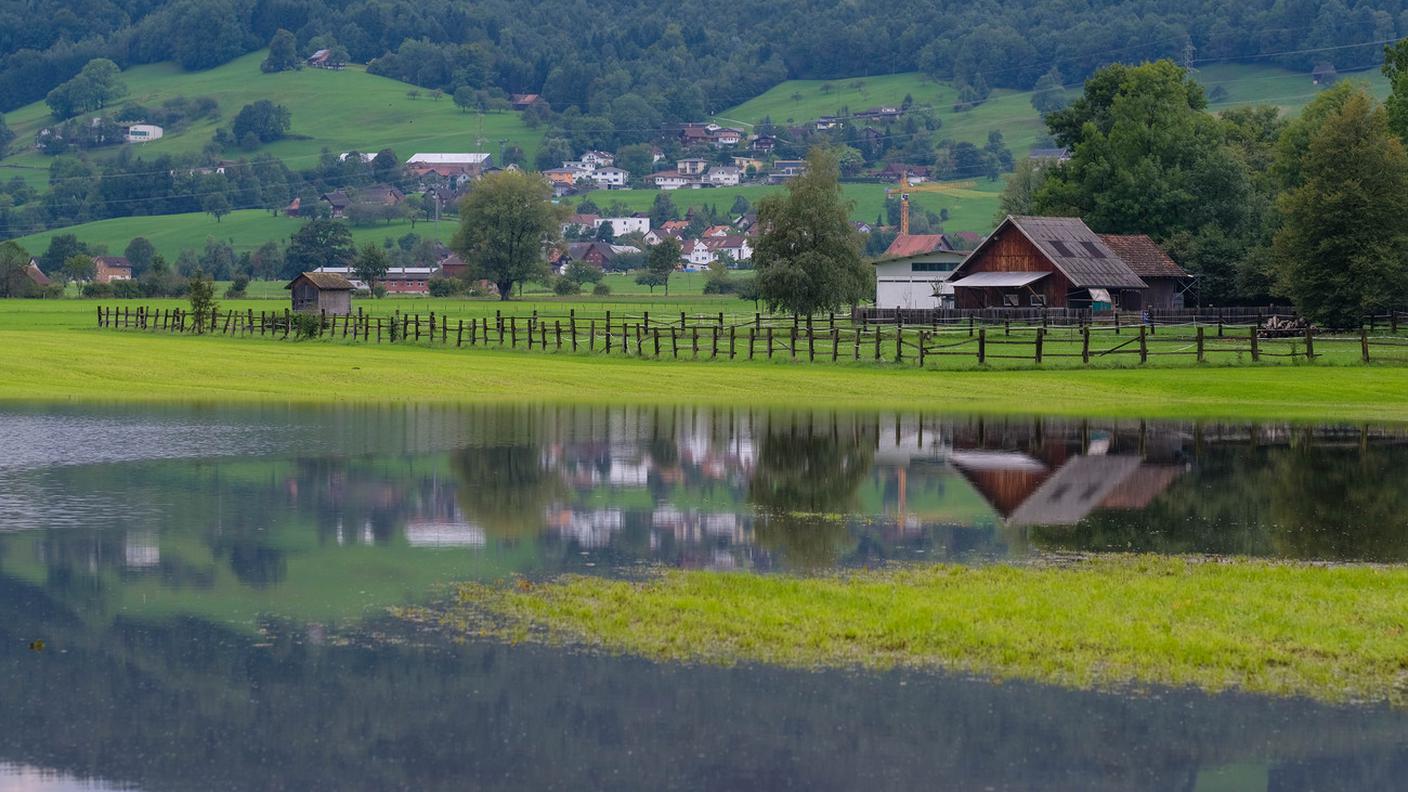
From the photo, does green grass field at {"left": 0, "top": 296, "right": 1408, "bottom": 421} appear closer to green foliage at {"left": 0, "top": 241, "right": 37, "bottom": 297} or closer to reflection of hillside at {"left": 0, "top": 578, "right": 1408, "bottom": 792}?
reflection of hillside at {"left": 0, "top": 578, "right": 1408, "bottom": 792}

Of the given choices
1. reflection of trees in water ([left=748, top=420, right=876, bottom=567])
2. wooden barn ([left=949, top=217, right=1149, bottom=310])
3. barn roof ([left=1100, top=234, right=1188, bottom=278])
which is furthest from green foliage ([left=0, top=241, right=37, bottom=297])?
reflection of trees in water ([left=748, top=420, right=876, bottom=567])

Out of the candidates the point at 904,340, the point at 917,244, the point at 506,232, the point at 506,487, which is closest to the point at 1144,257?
the point at 904,340

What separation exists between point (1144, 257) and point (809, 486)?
6713 centimetres

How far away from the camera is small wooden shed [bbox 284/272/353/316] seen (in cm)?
11706

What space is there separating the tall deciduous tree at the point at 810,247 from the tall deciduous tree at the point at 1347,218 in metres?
19.6

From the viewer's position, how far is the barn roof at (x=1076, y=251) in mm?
85312

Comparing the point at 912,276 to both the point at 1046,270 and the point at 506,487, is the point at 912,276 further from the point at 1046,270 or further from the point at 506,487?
the point at 506,487

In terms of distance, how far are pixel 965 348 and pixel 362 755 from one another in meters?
55.3

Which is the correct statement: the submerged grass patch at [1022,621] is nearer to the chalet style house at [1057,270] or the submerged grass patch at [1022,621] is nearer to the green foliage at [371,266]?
the chalet style house at [1057,270]

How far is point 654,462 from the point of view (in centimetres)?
3080

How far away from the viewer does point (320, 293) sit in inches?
4628

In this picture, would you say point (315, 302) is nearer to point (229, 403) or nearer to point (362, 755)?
point (229, 403)

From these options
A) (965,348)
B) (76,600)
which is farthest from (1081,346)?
(76,600)

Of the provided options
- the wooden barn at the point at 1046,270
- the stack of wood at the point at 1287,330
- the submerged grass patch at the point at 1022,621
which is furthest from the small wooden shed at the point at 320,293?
the submerged grass patch at the point at 1022,621
